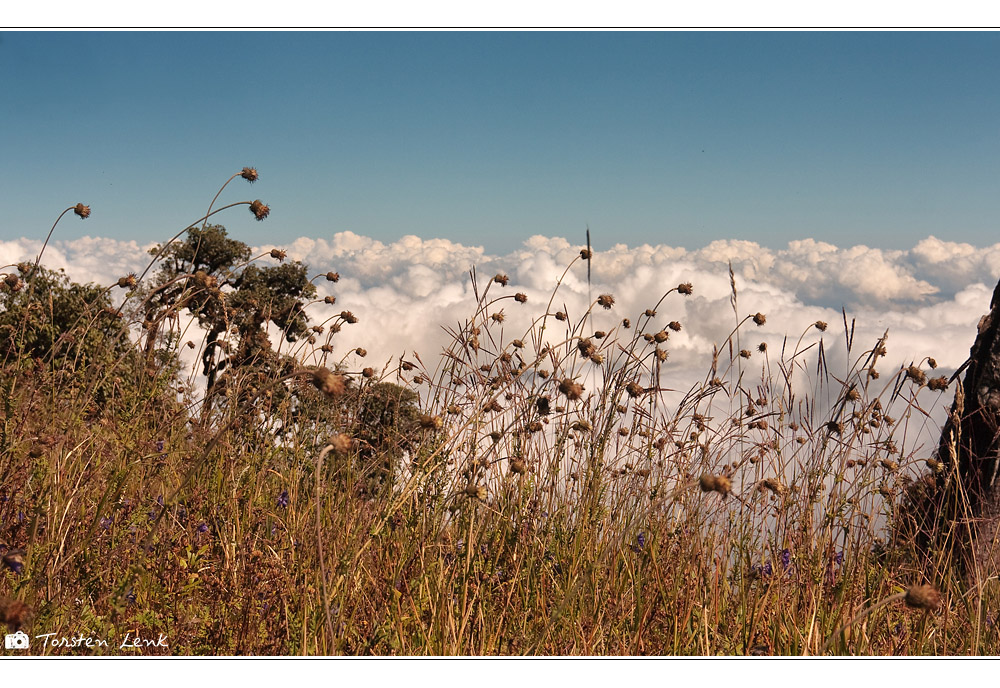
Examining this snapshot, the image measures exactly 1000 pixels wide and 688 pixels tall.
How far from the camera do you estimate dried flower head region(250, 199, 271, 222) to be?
3.03m

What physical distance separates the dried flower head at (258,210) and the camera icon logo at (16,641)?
5.74 feet

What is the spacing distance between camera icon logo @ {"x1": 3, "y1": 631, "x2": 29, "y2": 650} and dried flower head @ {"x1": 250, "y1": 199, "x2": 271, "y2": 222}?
1.75 meters

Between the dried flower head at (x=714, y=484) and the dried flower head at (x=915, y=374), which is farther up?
the dried flower head at (x=915, y=374)

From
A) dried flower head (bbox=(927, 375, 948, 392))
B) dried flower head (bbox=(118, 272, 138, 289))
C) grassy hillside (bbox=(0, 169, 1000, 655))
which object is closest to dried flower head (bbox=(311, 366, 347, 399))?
grassy hillside (bbox=(0, 169, 1000, 655))

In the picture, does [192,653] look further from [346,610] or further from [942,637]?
[942,637]

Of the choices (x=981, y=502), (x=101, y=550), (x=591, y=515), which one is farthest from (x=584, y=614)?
(x=981, y=502)

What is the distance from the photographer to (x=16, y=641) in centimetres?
188

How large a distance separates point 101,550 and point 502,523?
4.51 ft

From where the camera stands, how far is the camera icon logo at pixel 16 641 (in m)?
1.87

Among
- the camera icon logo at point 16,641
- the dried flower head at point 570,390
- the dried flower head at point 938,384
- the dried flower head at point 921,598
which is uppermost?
the dried flower head at point 938,384

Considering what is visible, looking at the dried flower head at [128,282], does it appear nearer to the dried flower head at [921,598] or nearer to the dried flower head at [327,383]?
the dried flower head at [327,383]

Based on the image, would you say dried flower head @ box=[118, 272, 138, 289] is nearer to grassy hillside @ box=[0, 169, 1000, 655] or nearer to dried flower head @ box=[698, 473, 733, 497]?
grassy hillside @ box=[0, 169, 1000, 655]

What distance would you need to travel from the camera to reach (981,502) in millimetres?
3578

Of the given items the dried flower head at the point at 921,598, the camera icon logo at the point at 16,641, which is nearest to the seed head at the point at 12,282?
the camera icon logo at the point at 16,641
